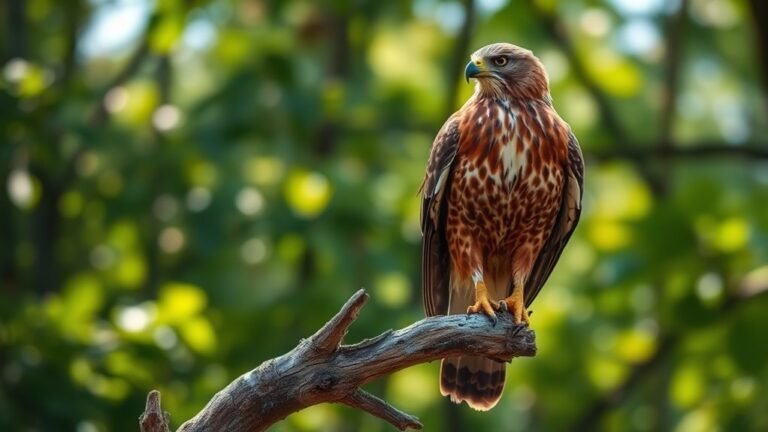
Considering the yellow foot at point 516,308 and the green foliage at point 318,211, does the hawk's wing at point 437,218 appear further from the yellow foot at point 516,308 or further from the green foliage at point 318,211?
the green foliage at point 318,211

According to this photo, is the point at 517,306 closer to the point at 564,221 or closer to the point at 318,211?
the point at 564,221

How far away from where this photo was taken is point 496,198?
766cm

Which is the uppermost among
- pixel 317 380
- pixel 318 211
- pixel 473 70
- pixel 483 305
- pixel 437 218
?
pixel 318 211

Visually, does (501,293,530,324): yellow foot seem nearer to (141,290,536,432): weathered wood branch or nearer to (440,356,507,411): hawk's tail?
(440,356,507,411): hawk's tail

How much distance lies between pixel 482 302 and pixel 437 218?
90 centimetres

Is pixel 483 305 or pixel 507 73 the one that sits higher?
pixel 507 73

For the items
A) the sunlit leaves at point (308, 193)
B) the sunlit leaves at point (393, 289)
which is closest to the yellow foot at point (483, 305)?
the sunlit leaves at point (393, 289)

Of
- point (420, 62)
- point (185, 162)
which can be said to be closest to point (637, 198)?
point (420, 62)

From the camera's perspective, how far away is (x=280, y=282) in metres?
14.7

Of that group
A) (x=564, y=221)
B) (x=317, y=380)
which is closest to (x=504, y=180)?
(x=564, y=221)

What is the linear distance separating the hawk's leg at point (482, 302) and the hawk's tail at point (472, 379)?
0.43 metres

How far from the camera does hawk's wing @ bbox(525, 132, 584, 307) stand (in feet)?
25.7

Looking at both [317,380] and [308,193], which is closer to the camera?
[317,380]

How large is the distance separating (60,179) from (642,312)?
18.8 ft
